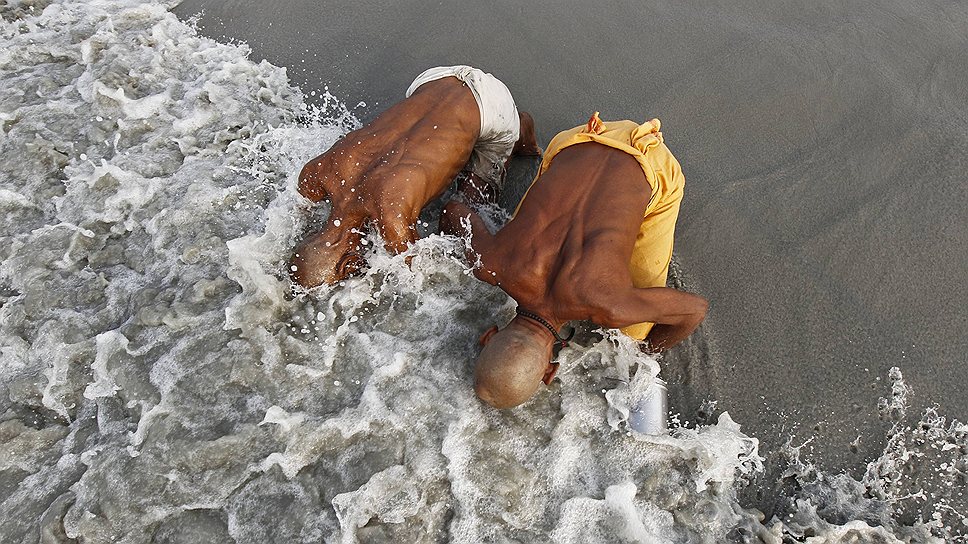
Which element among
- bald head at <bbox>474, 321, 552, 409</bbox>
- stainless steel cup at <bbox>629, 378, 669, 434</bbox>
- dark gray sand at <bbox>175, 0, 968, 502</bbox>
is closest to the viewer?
bald head at <bbox>474, 321, 552, 409</bbox>

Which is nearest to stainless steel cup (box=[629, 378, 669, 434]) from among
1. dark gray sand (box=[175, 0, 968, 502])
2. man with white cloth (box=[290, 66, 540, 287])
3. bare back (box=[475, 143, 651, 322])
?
dark gray sand (box=[175, 0, 968, 502])

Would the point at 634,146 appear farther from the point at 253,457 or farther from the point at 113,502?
the point at 113,502

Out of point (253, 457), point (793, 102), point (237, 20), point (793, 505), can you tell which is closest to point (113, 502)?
point (253, 457)

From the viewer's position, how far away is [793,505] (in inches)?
103

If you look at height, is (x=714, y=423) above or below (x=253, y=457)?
above

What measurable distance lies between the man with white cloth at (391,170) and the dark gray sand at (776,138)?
81 cm

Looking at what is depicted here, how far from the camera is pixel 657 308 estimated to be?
8.64 ft

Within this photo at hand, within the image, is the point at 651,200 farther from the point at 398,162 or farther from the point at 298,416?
the point at 298,416

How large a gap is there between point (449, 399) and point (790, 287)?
187cm

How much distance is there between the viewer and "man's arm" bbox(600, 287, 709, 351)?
261cm

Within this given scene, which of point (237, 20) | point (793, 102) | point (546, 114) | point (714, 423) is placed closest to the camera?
point (714, 423)

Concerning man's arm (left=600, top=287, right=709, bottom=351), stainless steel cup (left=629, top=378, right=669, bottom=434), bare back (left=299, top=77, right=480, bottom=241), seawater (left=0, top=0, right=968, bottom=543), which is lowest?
seawater (left=0, top=0, right=968, bottom=543)

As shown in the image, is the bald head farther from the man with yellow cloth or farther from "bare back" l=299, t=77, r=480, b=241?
"bare back" l=299, t=77, r=480, b=241

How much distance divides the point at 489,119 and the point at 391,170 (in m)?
0.73
